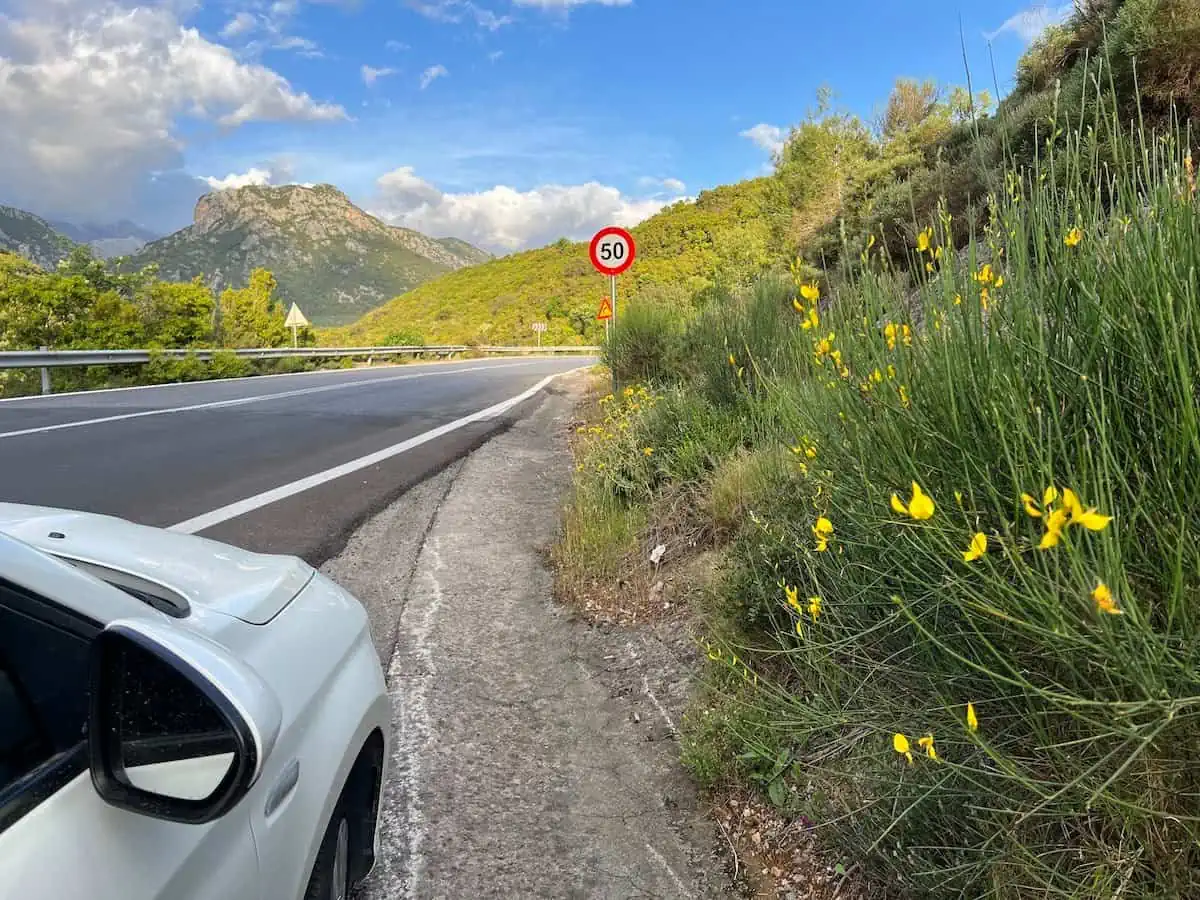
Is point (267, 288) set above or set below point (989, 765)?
above

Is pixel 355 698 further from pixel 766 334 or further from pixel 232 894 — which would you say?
pixel 766 334

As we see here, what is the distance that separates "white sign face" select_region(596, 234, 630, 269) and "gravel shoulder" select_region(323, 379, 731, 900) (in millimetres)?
7367

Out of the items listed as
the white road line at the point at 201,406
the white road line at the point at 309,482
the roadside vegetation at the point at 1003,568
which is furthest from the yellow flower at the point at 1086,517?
the white road line at the point at 201,406

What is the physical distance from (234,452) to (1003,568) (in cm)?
769

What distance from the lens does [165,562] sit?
6.64 ft

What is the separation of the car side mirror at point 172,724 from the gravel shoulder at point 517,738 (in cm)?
145

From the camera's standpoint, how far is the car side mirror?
43.8 inches

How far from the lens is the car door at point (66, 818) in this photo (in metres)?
1.04

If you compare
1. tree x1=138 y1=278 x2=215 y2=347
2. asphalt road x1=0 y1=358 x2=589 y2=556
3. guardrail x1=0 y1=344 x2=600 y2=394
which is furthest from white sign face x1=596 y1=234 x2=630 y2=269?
tree x1=138 y1=278 x2=215 y2=347

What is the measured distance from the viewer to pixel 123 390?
1442cm

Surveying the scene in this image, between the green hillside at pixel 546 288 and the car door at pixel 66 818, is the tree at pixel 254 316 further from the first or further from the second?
the car door at pixel 66 818

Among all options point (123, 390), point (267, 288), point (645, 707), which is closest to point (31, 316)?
point (123, 390)

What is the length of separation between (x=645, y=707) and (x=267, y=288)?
94.5 feet

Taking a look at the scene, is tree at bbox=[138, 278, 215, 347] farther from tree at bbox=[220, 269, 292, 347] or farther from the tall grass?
the tall grass
